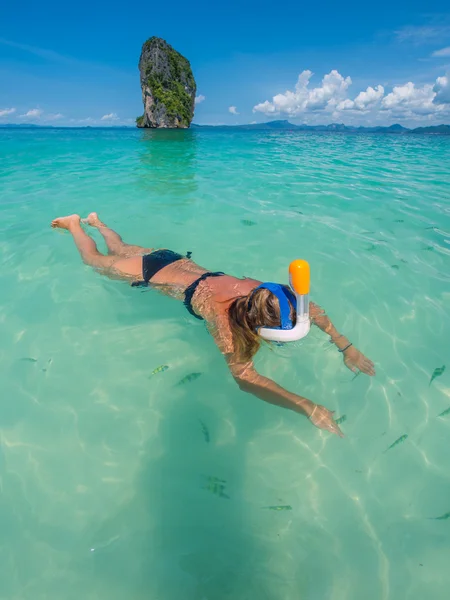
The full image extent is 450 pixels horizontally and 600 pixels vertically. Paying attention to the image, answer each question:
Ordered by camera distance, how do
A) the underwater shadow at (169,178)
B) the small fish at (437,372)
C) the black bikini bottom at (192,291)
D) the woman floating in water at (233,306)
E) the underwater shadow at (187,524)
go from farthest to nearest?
the underwater shadow at (169,178) < the black bikini bottom at (192,291) < the small fish at (437,372) < the woman floating in water at (233,306) < the underwater shadow at (187,524)

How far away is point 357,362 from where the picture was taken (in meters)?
3.70

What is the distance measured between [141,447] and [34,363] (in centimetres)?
176

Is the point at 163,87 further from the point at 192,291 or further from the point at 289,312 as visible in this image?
the point at 289,312

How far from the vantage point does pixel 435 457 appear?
2912 mm

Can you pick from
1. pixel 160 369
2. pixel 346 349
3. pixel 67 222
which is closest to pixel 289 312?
pixel 346 349

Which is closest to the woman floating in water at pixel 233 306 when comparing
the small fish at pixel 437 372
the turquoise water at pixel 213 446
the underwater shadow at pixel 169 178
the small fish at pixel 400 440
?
the turquoise water at pixel 213 446

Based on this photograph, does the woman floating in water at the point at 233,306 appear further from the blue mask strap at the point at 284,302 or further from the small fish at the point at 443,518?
the small fish at the point at 443,518

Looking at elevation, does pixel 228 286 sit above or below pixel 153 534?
above

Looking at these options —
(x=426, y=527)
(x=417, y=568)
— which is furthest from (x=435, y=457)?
(x=417, y=568)

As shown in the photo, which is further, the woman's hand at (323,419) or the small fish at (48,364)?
the small fish at (48,364)

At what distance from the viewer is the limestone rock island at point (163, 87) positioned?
85.2 metres

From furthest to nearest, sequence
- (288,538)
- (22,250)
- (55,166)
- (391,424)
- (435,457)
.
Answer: (55,166)
(22,250)
(391,424)
(435,457)
(288,538)

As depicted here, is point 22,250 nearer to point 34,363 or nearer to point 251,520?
point 34,363

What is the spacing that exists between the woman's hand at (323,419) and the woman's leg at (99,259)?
2907 mm
